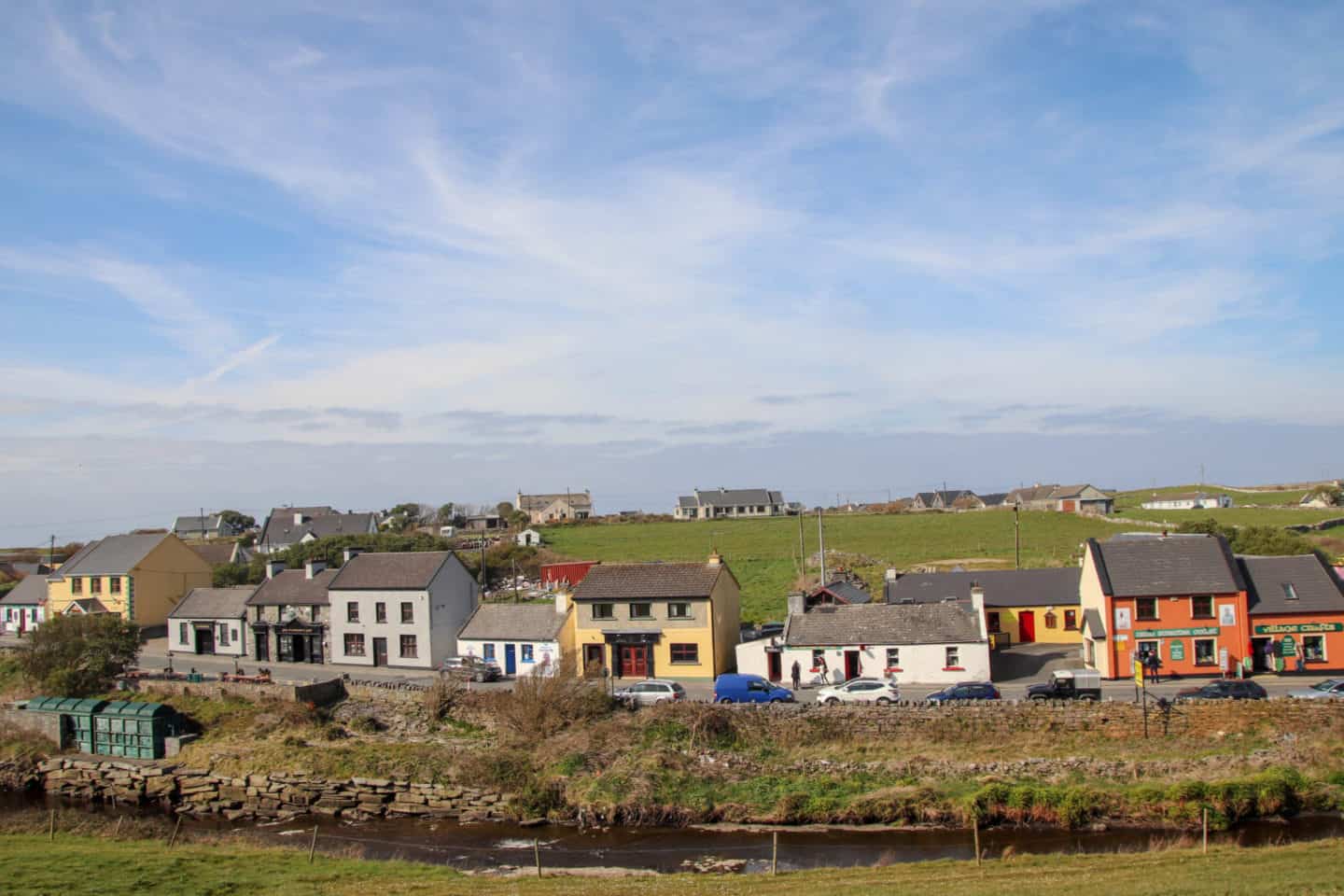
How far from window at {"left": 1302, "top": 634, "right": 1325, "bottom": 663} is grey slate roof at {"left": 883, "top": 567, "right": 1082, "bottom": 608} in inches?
419

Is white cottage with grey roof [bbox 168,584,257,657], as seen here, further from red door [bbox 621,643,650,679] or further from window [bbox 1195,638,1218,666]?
window [bbox 1195,638,1218,666]

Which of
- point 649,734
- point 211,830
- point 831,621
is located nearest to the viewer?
point 211,830

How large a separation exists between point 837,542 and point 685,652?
5232 centimetres

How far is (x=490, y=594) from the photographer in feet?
220

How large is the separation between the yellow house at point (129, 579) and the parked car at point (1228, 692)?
194 feet

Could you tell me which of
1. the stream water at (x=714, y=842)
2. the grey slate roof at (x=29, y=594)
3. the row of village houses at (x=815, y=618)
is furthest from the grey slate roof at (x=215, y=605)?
the stream water at (x=714, y=842)

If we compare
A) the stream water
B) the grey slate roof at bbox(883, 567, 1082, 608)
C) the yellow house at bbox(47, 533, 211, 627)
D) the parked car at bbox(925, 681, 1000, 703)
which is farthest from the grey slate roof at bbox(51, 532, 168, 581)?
the parked car at bbox(925, 681, 1000, 703)

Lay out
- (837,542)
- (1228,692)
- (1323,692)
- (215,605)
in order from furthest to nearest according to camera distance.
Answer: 1. (837,542)
2. (215,605)
3. (1228,692)
4. (1323,692)

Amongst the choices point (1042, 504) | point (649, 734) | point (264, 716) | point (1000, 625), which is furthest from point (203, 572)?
point (1042, 504)

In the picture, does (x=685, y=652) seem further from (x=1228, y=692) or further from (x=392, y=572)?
(x=1228, y=692)

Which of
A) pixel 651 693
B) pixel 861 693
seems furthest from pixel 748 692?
pixel 861 693

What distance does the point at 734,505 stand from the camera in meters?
165

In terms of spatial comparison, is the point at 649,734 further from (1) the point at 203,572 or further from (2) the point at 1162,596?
(1) the point at 203,572

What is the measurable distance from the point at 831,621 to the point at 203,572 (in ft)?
157
